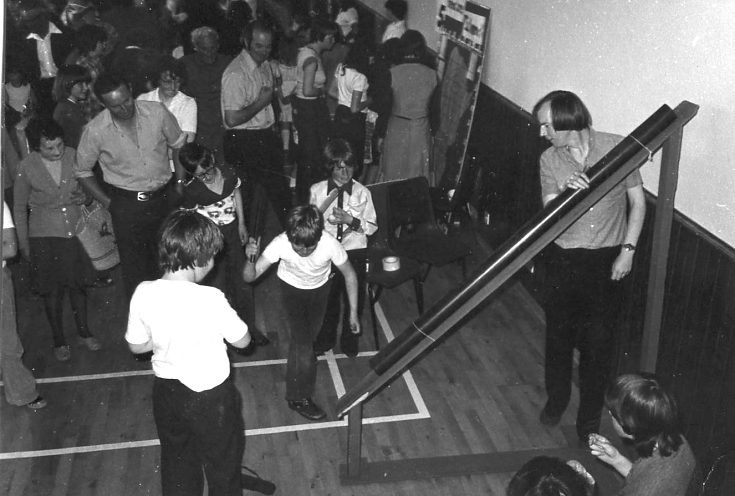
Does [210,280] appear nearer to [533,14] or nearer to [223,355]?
[223,355]

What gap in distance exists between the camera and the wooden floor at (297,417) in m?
4.07

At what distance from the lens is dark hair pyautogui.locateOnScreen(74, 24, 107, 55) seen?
23.3 feet

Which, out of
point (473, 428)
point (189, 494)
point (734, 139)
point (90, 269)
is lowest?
point (473, 428)

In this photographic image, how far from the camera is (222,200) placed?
15.7 ft

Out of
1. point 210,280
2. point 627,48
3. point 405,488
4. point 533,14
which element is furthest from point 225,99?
point 405,488

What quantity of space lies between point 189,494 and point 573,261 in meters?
2.16

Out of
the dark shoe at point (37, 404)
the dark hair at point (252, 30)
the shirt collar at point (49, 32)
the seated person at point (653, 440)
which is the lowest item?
the dark shoe at point (37, 404)

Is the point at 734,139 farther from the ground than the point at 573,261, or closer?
farther from the ground

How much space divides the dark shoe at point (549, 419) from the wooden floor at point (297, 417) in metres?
0.04

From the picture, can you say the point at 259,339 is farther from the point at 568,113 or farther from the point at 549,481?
the point at 549,481

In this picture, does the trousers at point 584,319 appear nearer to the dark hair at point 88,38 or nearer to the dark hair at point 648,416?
the dark hair at point 648,416

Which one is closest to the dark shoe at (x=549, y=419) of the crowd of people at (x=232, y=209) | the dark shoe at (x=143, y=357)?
the crowd of people at (x=232, y=209)

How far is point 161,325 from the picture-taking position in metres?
2.99

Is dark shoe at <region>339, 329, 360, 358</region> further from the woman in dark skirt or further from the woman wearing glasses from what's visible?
the woman in dark skirt
